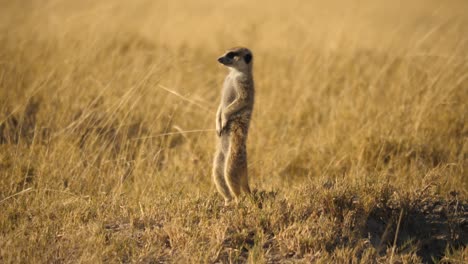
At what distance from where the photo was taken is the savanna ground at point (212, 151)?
3436 millimetres

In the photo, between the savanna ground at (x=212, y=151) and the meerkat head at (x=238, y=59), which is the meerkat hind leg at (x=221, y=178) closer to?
the savanna ground at (x=212, y=151)

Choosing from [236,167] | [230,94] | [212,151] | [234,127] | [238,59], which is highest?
[238,59]

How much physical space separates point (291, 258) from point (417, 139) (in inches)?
113

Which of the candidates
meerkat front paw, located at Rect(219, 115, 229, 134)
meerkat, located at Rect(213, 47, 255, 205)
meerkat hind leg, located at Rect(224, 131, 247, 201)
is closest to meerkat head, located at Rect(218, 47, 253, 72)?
meerkat, located at Rect(213, 47, 255, 205)

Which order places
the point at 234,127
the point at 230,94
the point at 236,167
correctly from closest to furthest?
the point at 236,167 → the point at 234,127 → the point at 230,94

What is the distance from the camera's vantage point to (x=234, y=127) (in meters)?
4.00

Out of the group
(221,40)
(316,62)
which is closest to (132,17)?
(221,40)

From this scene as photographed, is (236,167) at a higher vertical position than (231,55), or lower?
lower

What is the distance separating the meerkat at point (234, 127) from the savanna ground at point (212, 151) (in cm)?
17

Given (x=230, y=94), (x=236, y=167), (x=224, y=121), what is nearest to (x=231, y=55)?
(x=230, y=94)

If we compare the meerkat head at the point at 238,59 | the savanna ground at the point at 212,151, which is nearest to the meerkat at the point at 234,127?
the meerkat head at the point at 238,59

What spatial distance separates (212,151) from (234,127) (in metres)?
1.47

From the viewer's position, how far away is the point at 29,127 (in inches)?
222

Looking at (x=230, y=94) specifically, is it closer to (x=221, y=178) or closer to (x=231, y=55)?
(x=231, y=55)
